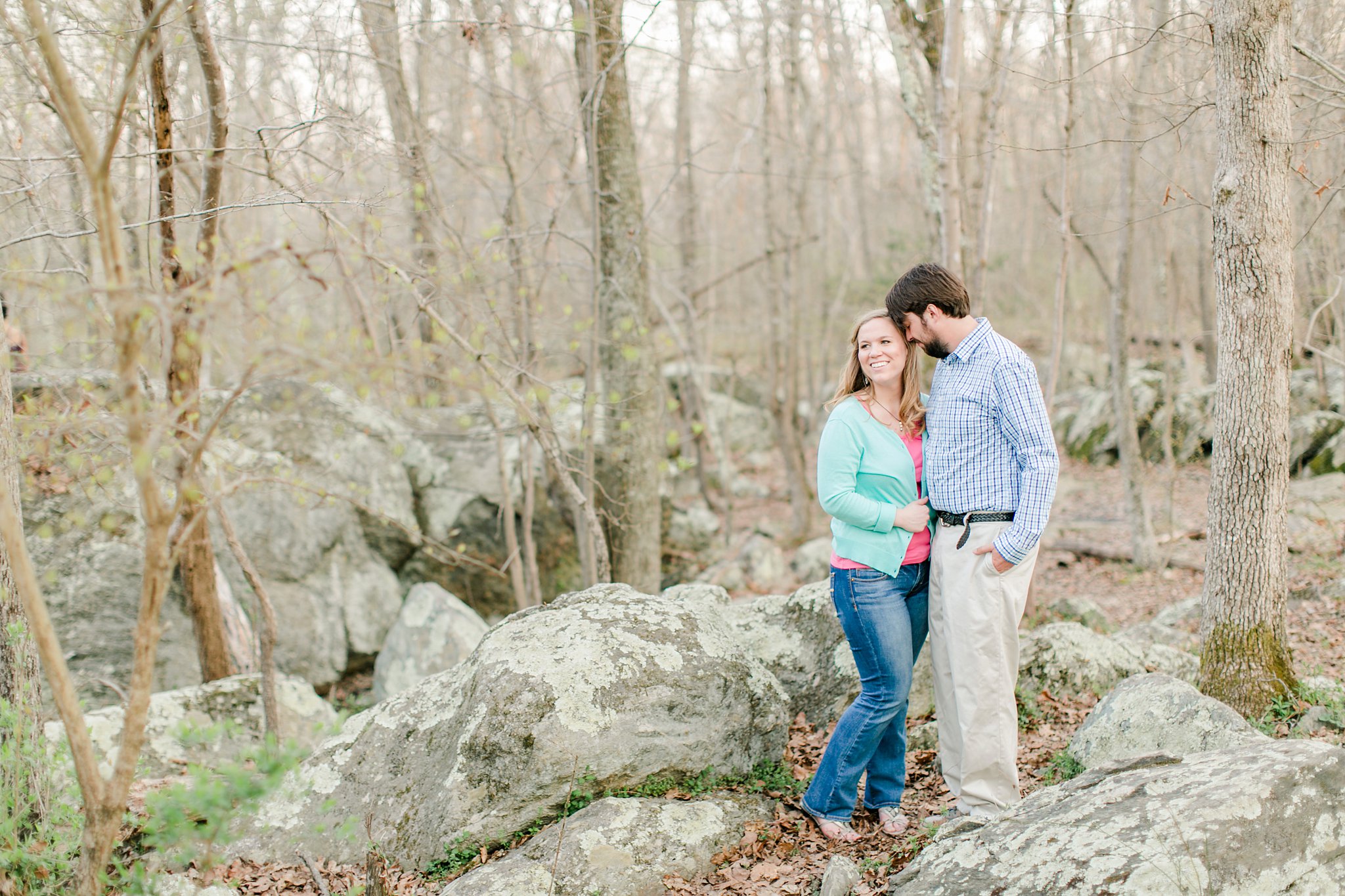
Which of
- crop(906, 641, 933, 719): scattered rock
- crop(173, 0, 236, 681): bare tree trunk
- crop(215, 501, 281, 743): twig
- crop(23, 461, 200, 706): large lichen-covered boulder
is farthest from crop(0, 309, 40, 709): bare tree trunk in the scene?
crop(906, 641, 933, 719): scattered rock

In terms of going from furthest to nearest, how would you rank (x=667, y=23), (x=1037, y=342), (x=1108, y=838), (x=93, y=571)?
(x=1037, y=342)
(x=667, y=23)
(x=93, y=571)
(x=1108, y=838)

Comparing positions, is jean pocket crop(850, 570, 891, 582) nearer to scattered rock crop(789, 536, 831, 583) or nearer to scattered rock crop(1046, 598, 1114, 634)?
scattered rock crop(1046, 598, 1114, 634)

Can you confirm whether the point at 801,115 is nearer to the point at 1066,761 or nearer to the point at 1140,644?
the point at 1140,644

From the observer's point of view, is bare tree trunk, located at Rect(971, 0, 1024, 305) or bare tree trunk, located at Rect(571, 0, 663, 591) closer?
bare tree trunk, located at Rect(571, 0, 663, 591)

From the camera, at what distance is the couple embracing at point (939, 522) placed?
10.9ft

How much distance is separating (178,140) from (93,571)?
A: 150 inches

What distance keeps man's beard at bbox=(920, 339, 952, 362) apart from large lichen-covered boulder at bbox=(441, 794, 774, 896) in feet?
7.07

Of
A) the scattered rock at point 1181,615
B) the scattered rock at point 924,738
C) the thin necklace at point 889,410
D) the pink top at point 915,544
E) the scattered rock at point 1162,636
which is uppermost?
the thin necklace at point 889,410

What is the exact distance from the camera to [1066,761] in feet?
13.5

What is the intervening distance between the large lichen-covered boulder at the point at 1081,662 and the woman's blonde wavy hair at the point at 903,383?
2.09 metres

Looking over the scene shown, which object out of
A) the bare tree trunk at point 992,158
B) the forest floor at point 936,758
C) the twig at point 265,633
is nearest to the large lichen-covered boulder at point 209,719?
the twig at point 265,633

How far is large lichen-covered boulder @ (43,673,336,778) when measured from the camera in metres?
5.27

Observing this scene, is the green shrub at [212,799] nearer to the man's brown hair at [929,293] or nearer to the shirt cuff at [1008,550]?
the shirt cuff at [1008,550]

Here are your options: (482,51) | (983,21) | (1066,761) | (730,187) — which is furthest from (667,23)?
(730,187)
